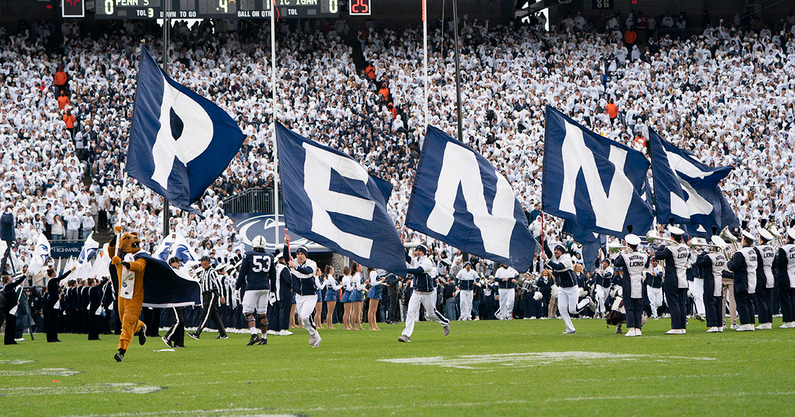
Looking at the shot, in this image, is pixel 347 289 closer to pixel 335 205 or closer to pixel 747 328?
pixel 335 205

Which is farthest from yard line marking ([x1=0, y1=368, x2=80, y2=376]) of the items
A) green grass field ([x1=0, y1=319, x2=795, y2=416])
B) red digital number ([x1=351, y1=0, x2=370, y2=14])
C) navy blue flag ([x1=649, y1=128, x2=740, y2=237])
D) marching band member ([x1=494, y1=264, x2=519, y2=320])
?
red digital number ([x1=351, y1=0, x2=370, y2=14])

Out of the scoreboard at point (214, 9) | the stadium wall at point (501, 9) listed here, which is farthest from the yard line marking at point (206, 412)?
the stadium wall at point (501, 9)

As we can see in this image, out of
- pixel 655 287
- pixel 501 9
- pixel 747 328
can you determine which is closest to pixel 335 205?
pixel 747 328

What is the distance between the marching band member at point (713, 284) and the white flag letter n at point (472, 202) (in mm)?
3298

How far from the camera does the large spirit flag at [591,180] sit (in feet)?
56.3

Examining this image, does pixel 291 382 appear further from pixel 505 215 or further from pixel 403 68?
pixel 403 68

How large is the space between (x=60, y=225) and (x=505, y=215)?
1820 centimetres

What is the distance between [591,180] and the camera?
1752cm

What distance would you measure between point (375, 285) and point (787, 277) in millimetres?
9036

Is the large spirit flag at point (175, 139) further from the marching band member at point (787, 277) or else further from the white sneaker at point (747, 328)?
the marching band member at point (787, 277)

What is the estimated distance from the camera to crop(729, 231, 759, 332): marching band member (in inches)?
628

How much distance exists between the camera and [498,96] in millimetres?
37469

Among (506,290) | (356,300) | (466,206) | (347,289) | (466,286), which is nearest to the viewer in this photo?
(466,206)

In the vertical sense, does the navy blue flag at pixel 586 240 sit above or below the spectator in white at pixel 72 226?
below
